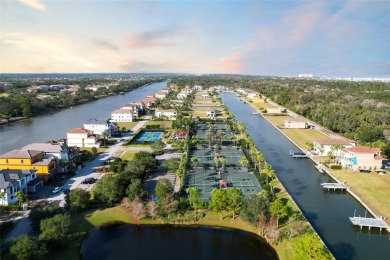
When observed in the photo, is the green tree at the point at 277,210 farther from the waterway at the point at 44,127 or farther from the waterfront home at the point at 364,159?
the waterway at the point at 44,127

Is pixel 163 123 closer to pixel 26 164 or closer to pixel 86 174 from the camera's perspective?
pixel 86 174

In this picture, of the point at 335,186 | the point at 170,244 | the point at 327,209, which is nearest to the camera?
the point at 170,244

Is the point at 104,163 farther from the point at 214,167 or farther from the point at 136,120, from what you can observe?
the point at 136,120

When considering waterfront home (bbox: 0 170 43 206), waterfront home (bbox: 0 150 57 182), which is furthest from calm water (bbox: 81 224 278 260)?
waterfront home (bbox: 0 150 57 182)

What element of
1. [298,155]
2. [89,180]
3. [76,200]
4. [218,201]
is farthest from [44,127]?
[218,201]

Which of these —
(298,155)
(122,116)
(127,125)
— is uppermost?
(122,116)

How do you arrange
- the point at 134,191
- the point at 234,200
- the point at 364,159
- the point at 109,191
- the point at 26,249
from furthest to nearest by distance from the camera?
the point at 364,159
the point at 109,191
the point at 134,191
the point at 234,200
the point at 26,249
